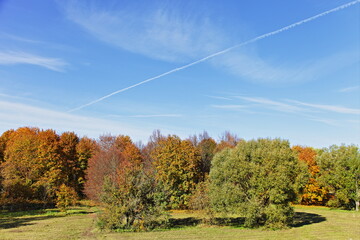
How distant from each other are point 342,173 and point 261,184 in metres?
30.8

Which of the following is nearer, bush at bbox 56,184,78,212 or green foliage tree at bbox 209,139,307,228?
green foliage tree at bbox 209,139,307,228

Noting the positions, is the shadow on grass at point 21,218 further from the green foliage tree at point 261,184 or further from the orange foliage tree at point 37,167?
the green foliage tree at point 261,184

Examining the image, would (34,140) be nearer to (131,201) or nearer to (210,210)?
(131,201)

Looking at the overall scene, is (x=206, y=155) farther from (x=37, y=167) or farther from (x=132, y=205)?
(x=132, y=205)

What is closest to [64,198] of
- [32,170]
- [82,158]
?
[32,170]

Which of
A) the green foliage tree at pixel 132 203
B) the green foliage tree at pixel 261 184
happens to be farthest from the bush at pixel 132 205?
the green foliage tree at pixel 261 184

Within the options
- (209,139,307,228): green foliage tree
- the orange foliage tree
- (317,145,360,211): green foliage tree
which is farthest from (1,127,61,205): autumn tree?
(317,145,360,211): green foliage tree

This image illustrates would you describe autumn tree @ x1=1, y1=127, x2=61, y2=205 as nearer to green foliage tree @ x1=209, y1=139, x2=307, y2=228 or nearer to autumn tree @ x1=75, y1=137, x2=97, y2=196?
autumn tree @ x1=75, y1=137, x2=97, y2=196

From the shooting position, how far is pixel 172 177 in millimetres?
49812

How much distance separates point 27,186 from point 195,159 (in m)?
30.3

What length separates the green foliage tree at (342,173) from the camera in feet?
156

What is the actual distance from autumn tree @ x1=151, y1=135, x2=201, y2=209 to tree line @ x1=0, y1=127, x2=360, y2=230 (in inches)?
7.3

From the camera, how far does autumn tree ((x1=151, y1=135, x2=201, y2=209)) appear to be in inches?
1925

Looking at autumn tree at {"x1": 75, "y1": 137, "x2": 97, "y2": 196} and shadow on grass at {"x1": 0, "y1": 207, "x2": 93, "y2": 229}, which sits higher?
autumn tree at {"x1": 75, "y1": 137, "x2": 97, "y2": 196}
